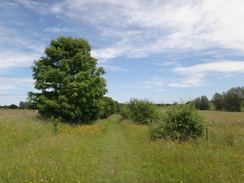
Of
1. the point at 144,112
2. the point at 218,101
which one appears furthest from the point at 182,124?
the point at 218,101

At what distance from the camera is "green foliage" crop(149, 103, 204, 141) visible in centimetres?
1135

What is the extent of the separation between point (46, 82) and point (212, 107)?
88.9 meters

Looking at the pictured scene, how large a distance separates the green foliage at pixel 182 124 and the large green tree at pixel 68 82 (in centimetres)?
1076

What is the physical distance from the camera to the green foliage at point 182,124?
11.4 metres

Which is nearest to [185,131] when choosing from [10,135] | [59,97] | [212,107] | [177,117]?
[177,117]

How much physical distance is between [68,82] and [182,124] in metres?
13.8

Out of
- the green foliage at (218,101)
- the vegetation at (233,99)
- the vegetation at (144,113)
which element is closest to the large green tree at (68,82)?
the vegetation at (144,113)

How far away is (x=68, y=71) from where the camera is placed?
20.9m

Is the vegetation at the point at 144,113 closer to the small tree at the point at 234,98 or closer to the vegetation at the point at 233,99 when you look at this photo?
the vegetation at the point at 233,99

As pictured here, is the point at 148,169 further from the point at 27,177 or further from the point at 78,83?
the point at 78,83

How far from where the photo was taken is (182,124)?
11.6m

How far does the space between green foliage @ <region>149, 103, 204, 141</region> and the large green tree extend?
10.8m

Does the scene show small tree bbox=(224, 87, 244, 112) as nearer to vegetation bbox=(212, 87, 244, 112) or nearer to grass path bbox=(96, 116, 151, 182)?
vegetation bbox=(212, 87, 244, 112)

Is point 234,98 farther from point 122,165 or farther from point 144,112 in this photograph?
point 122,165
